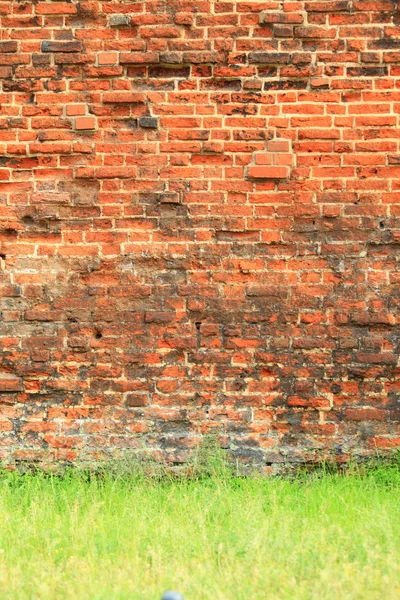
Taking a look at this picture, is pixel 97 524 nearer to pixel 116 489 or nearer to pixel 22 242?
pixel 116 489

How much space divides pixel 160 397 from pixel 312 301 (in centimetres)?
115

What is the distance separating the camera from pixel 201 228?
4734 millimetres

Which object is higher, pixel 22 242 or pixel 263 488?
pixel 22 242

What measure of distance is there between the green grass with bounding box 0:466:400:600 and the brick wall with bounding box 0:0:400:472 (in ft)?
0.94

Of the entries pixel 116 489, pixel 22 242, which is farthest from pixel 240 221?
pixel 116 489

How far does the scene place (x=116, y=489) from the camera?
4.51 m

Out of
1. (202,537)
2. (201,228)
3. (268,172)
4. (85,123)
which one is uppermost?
(85,123)

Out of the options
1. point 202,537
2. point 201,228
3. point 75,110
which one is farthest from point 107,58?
point 202,537

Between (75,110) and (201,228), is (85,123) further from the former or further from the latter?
(201,228)

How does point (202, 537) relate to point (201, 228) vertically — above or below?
below

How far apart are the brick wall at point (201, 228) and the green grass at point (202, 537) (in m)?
0.29

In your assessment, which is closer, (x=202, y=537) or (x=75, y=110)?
(x=202, y=537)

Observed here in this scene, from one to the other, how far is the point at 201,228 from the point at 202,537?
6.38 feet

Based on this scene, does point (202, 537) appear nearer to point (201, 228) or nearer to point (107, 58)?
point (201, 228)
